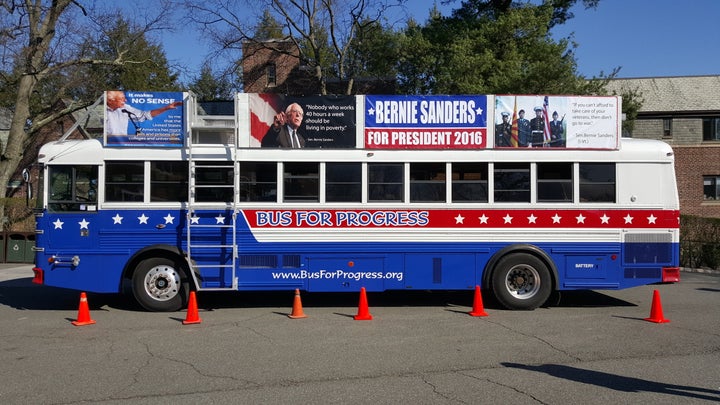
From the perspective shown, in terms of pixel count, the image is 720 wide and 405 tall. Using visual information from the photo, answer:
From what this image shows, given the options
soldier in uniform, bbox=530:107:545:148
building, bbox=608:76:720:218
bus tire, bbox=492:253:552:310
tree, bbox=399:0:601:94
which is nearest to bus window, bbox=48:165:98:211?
bus tire, bbox=492:253:552:310

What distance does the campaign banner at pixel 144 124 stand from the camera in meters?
9.10

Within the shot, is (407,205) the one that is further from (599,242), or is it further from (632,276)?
(632,276)

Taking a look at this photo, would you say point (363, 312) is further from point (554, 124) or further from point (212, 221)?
point (554, 124)

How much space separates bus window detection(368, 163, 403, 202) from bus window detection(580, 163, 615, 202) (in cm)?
302

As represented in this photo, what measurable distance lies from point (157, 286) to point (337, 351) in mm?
3819

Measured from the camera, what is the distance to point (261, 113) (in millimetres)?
9234

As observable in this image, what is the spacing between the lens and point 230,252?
907cm

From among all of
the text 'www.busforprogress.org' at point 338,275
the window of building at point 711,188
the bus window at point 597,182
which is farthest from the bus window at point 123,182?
the window of building at point 711,188

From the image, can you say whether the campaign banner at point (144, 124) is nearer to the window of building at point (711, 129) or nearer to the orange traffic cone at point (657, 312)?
the orange traffic cone at point (657, 312)

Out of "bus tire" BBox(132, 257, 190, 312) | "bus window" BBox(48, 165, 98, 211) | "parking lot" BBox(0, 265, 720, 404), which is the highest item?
"bus window" BBox(48, 165, 98, 211)

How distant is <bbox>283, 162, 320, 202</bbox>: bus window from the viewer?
916cm

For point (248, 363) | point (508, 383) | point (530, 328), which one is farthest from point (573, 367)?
point (248, 363)

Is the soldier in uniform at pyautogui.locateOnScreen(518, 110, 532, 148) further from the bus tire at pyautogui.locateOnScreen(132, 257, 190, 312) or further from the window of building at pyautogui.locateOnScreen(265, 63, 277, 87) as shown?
the window of building at pyautogui.locateOnScreen(265, 63, 277, 87)

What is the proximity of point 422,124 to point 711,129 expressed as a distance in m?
26.8
